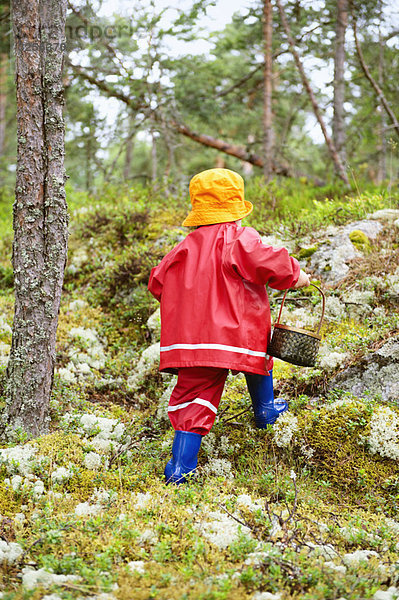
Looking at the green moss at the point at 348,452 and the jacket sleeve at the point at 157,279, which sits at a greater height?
the jacket sleeve at the point at 157,279

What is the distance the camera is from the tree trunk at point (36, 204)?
3406 mm

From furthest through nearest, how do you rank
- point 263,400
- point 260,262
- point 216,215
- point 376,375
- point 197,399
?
point 376,375 < point 263,400 < point 216,215 < point 197,399 < point 260,262

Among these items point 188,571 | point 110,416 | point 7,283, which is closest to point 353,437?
point 188,571

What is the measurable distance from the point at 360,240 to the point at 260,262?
109 inches

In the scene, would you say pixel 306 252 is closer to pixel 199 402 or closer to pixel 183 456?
pixel 199 402

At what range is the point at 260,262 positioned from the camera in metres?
2.99

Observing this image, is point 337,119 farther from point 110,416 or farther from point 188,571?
point 188,571

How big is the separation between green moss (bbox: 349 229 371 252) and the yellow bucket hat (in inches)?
97.7

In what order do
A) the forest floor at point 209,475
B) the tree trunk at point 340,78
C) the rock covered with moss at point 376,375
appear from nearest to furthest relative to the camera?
the forest floor at point 209,475
the rock covered with moss at point 376,375
the tree trunk at point 340,78

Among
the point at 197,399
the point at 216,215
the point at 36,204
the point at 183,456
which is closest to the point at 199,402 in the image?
the point at 197,399

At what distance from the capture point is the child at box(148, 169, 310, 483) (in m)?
3.02

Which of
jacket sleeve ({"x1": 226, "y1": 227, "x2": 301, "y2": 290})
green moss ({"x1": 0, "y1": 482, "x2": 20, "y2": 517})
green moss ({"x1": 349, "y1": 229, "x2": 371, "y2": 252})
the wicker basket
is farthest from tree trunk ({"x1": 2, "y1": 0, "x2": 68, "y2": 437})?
green moss ({"x1": 349, "y1": 229, "x2": 371, "y2": 252})

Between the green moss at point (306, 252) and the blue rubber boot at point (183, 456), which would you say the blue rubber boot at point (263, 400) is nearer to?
the blue rubber boot at point (183, 456)

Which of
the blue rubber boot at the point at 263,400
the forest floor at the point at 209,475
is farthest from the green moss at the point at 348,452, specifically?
the blue rubber boot at the point at 263,400
